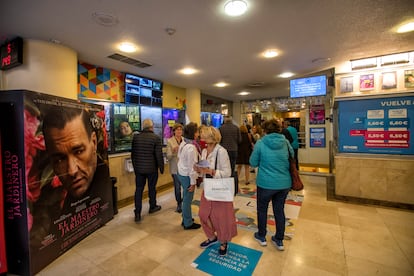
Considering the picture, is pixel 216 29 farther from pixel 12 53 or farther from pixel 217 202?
pixel 12 53

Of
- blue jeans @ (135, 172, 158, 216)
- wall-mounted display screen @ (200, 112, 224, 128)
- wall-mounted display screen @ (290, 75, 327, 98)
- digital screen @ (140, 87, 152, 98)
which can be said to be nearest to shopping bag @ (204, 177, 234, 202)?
blue jeans @ (135, 172, 158, 216)

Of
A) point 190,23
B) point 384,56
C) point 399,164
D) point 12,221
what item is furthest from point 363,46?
point 12,221

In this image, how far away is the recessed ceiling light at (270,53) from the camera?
10.3 feet

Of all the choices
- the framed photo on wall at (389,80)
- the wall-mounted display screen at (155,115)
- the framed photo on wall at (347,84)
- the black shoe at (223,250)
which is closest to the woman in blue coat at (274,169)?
the black shoe at (223,250)

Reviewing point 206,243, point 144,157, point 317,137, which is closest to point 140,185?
point 144,157

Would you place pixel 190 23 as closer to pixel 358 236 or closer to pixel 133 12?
pixel 133 12

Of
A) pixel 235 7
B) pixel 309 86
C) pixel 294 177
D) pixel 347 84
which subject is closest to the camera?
pixel 235 7

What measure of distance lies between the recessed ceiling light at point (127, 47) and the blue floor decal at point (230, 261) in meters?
2.96

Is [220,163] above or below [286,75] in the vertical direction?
below

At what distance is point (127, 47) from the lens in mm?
2938

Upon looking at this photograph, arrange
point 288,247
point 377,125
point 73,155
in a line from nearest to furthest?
1. point 288,247
2. point 73,155
3. point 377,125

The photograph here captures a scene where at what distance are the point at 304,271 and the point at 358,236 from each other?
1.16m

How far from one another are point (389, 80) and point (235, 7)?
3.34 m

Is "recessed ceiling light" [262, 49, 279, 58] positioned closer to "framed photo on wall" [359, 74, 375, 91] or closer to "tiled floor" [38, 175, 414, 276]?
"framed photo on wall" [359, 74, 375, 91]
